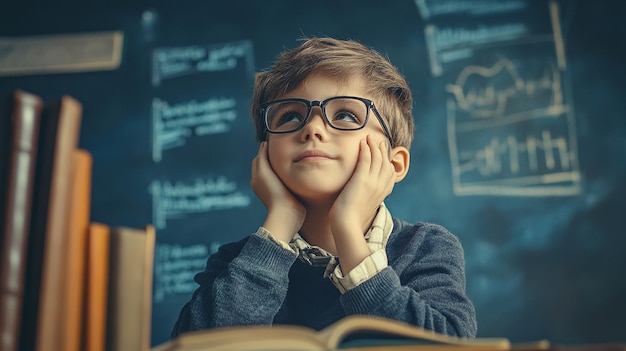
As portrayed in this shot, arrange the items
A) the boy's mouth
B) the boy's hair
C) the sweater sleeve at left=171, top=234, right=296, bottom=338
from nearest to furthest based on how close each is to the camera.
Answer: the sweater sleeve at left=171, top=234, right=296, bottom=338, the boy's mouth, the boy's hair

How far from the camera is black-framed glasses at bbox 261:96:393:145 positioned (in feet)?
Answer: 4.12

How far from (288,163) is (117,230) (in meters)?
0.56

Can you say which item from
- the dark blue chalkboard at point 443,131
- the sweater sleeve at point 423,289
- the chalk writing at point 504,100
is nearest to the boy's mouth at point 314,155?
the sweater sleeve at point 423,289

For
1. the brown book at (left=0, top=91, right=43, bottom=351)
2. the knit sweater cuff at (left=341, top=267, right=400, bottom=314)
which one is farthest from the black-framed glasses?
the brown book at (left=0, top=91, right=43, bottom=351)

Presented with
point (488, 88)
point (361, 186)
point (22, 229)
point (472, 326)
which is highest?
point (488, 88)

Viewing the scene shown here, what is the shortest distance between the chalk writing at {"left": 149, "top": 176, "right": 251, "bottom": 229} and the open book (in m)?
2.62

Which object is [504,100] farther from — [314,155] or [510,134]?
[314,155]

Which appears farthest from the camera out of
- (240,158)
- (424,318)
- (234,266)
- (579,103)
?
(240,158)

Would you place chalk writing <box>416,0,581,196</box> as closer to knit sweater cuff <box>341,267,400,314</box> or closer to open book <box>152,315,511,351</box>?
knit sweater cuff <box>341,267,400,314</box>

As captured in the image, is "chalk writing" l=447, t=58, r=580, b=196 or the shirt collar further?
"chalk writing" l=447, t=58, r=580, b=196

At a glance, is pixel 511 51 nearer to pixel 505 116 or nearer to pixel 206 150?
pixel 505 116

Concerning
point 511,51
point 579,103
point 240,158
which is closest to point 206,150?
point 240,158

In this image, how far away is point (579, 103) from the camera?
3.10 m

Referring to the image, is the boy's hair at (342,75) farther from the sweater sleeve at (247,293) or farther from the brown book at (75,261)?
the brown book at (75,261)
